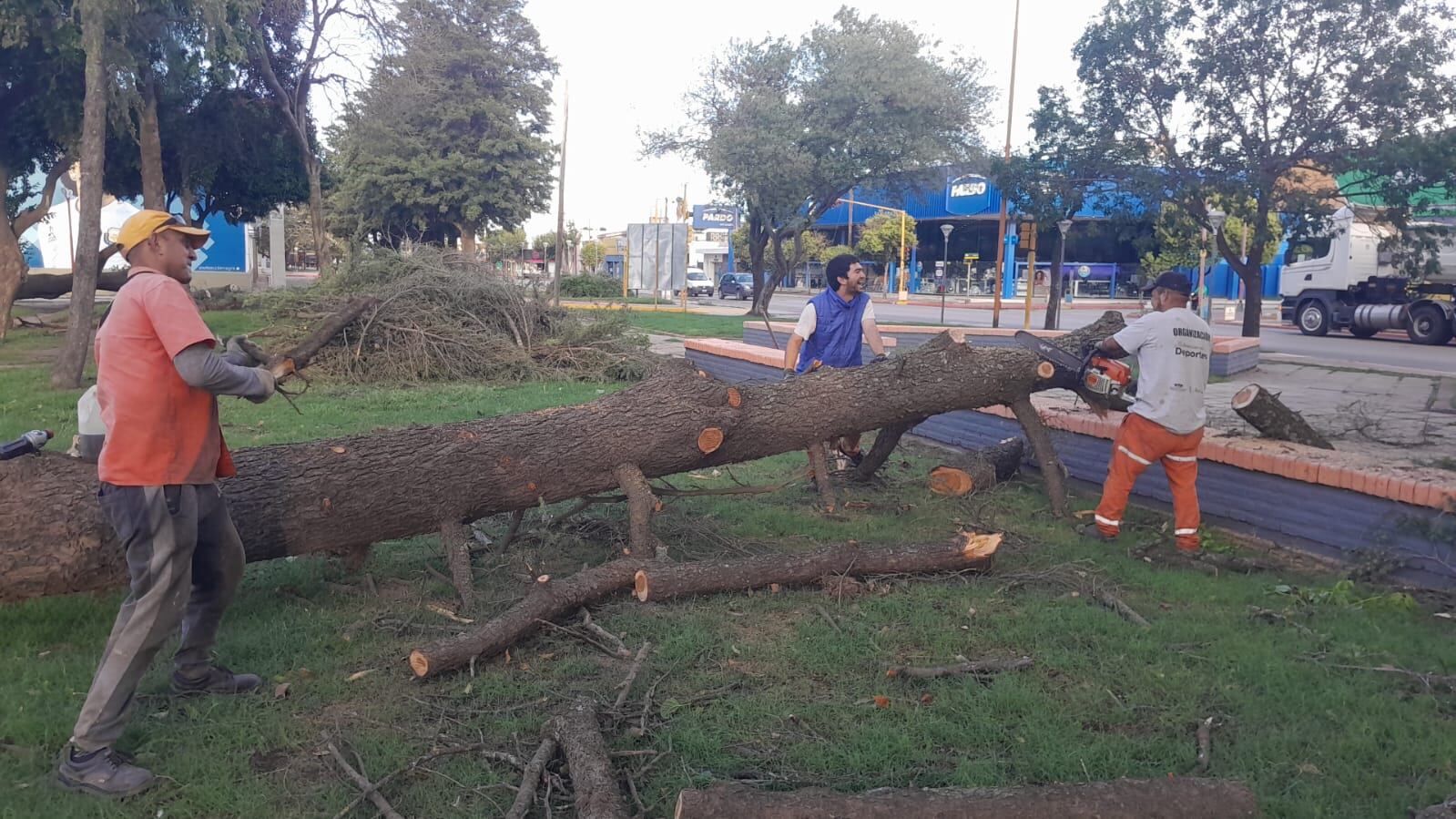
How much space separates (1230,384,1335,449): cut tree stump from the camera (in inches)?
233

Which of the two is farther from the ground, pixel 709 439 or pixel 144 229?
pixel 144 229

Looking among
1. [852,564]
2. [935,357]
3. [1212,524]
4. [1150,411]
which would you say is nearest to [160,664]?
[852,564]

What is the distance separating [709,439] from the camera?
491cm

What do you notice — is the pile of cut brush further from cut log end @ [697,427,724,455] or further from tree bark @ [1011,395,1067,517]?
cut log end @ [697,427,724,455]

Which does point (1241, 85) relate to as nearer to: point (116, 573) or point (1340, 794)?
point (1340, 794)

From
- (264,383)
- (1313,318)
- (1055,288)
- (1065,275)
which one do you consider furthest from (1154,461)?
(1065,275)

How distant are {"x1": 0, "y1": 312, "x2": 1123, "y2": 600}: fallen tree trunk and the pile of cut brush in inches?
283

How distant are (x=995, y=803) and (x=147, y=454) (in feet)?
8.93

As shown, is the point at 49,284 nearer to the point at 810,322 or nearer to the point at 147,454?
the point at 810,322

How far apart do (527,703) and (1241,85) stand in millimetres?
15640

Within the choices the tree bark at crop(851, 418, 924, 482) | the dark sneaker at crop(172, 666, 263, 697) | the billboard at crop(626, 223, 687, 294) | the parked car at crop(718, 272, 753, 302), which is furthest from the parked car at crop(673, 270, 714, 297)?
the dark sneaker at crop(172, 666, 263, 697)

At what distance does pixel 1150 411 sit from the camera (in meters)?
5.32

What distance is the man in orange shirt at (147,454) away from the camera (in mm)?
2963

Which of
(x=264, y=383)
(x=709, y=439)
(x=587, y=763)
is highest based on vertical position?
(x=264, y=383)
